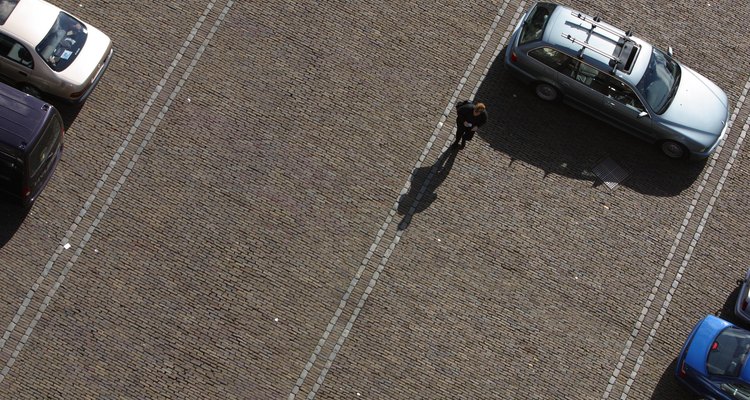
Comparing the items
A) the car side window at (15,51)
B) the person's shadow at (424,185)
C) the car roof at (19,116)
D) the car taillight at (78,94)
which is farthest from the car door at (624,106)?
the car side window at (15,51)

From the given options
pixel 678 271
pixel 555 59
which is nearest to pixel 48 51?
pixel 555 59

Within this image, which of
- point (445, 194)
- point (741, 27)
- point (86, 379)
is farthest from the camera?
point (741, 27)

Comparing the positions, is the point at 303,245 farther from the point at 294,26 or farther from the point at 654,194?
the point at 654,194

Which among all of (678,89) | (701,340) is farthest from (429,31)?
(701,340)

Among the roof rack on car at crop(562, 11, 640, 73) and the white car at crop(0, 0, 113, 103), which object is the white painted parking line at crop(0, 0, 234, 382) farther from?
the roof rack on car at crop(562, 11, 640, 73)

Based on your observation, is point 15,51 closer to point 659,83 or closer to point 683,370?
point 659,83

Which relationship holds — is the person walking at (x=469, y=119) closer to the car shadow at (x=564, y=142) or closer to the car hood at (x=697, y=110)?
the car shadow at (x=564, y=142)
